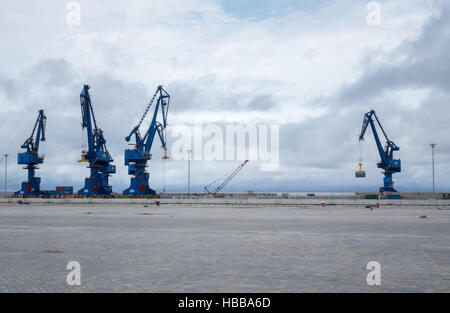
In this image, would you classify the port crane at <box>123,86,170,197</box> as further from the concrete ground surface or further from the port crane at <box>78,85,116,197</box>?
the concrete ground surface

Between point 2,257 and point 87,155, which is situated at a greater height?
point 87,155

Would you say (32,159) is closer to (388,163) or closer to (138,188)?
(138,188)

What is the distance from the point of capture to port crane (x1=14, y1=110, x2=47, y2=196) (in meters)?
110

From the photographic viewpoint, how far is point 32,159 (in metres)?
110

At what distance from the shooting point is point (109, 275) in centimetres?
1102

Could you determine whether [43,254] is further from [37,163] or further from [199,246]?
[37,163]

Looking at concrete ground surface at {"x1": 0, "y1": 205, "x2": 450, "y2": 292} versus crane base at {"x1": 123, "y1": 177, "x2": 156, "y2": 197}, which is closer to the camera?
concrete ground surface at {"x1": 0, "y1": 205, "x2": 450, "y2": 292}

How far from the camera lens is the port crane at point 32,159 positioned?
359 ft

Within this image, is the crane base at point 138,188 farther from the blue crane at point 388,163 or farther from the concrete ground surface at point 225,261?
the concrete ground surface at point 225,261

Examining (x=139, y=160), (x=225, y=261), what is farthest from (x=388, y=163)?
(x=225, y=261)

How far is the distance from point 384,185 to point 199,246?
331 ft

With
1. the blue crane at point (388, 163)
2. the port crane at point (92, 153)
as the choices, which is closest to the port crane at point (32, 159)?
the port crane at point (92, 153)

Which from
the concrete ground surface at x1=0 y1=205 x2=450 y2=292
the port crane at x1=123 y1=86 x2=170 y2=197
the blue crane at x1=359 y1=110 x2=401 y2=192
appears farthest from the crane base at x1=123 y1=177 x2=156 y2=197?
the concrete ground surface at x1=0 y1=205 x2=450 y2=292
